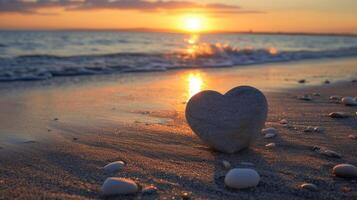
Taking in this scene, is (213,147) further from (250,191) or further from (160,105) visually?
(160,105)

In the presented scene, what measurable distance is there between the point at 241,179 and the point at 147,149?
1.22 metres

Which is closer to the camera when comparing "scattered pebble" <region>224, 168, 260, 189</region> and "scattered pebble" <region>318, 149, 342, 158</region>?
"scattered pebble" <region>224, 168, 260, 189</region>

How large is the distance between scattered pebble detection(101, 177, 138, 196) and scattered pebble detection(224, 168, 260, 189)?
58cm

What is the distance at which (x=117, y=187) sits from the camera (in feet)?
8.33

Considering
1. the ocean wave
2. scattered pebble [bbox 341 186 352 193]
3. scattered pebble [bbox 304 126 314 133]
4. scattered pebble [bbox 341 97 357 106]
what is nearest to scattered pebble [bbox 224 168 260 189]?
scattered pebble [bbox 341 186 352 193]

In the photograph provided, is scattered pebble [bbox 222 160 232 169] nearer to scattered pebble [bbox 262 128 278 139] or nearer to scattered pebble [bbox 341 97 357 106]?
A: scattered pebble [bbox 262 128 278 139]

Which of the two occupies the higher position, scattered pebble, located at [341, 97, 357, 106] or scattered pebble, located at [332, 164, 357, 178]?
scattered pebble, located at [341, 97, 357, 106]

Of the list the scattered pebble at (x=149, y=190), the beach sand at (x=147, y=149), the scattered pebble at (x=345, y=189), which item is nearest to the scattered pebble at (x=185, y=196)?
the beach sand at (x=147, y=149)

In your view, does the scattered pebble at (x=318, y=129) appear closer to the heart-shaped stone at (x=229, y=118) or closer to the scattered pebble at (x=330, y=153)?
the scattered pebble at (x=330, y=153)

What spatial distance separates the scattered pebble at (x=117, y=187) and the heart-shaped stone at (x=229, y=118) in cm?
107

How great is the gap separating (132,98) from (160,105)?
79 centimetres

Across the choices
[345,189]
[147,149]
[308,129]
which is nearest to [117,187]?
[147,149]

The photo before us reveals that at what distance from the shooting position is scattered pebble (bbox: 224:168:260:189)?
8.69 feet

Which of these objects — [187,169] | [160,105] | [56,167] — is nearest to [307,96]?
[160,105]
